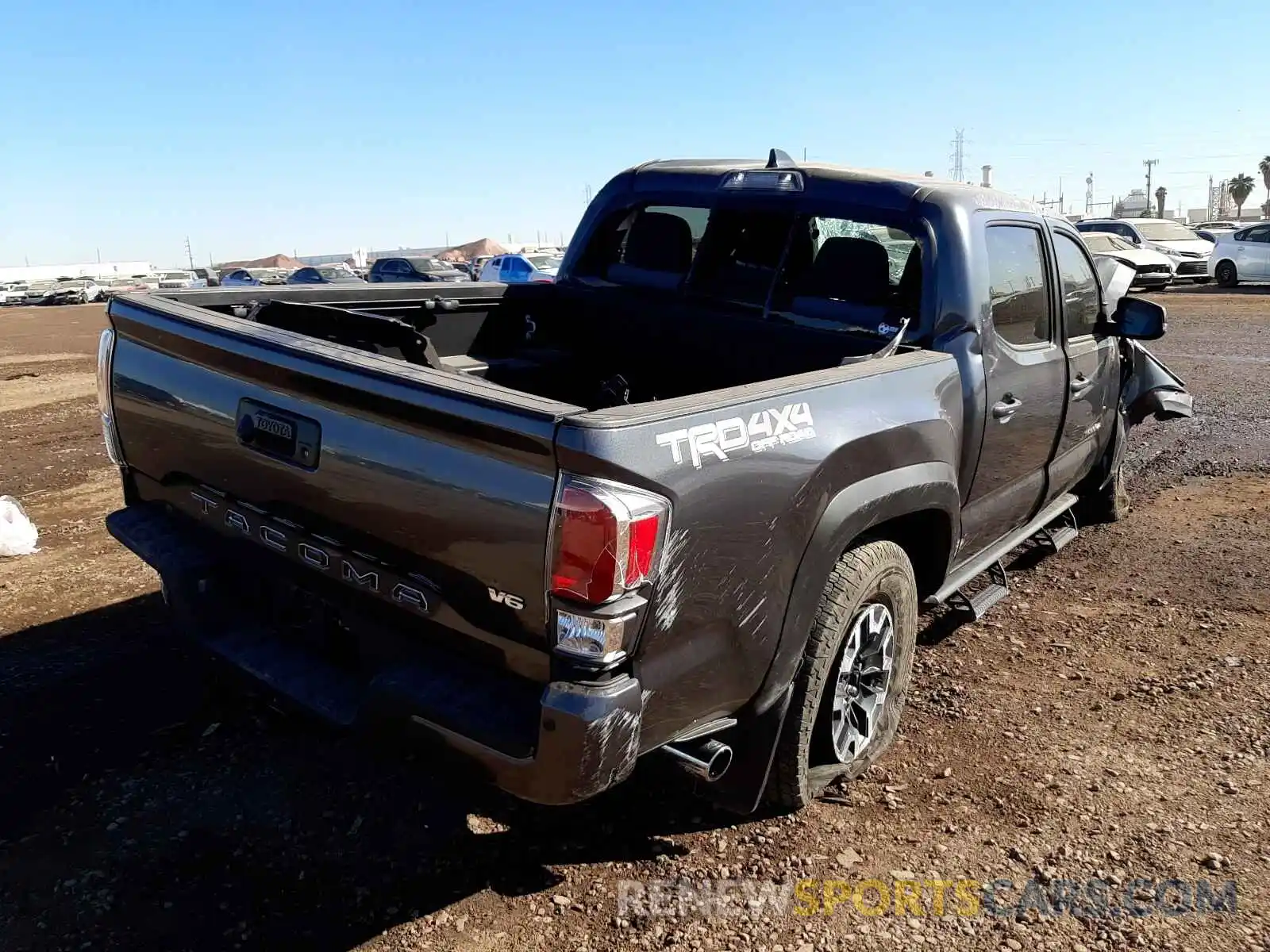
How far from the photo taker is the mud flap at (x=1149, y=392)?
5.90 metres

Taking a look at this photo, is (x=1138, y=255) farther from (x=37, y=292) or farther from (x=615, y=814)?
(x=37, y=292)

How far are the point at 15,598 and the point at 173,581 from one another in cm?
246

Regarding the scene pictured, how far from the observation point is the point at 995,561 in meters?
4.34

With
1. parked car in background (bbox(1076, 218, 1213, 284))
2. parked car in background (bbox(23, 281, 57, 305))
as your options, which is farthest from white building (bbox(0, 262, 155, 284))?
parked car in background (bbox(1076, 218, 1213, 284))

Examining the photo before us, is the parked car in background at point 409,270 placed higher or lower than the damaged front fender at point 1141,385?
higher

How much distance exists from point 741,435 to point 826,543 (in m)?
0.51

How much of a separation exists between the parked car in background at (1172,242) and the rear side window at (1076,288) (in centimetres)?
2321

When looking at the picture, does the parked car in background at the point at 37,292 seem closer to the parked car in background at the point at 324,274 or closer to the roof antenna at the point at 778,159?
the parked car in background at the point at 324,274

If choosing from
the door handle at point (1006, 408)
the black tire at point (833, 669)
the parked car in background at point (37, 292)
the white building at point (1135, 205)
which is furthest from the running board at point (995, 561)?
the white building at point (1135, 205)

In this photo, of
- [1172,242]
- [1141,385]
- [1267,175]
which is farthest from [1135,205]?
[1141,385]

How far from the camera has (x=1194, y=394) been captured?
10234mm

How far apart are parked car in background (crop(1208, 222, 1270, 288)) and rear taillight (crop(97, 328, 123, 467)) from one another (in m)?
26.1

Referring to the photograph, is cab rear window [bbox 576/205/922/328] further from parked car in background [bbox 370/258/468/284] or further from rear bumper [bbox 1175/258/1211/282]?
rear bumper [bbox 1175/258/1211/282]

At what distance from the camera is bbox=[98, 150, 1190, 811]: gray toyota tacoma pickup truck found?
2223 mm
